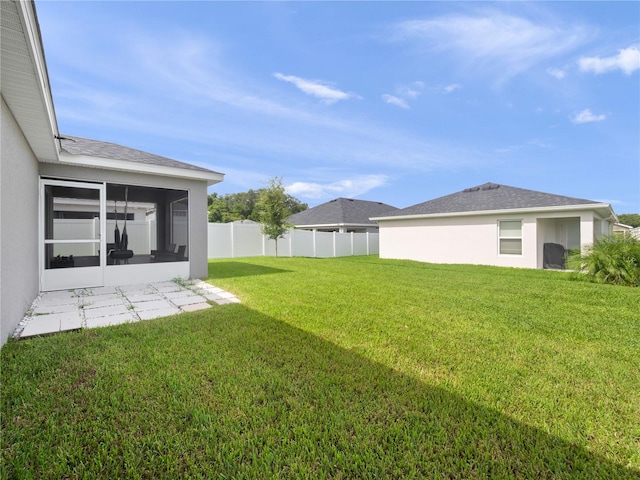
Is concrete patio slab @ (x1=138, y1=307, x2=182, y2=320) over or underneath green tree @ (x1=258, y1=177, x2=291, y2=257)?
underneath

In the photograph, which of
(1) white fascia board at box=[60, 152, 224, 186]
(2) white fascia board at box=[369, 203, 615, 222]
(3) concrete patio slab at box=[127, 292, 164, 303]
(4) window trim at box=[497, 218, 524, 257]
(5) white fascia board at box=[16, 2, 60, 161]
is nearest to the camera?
(5) white fascia board at box=[16, 2, 60, 161]

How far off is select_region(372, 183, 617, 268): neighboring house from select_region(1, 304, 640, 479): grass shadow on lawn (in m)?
11.4

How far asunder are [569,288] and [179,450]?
8809mm

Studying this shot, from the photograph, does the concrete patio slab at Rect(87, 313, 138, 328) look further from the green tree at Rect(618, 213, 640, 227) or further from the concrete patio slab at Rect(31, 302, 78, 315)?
the green tree at Rect(618, 213, 640, 227)

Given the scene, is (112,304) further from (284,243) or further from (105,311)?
(284,243)

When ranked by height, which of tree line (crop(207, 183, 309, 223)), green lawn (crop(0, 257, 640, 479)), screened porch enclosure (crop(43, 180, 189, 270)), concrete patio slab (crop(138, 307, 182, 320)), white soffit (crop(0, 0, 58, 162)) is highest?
tree line (crop(207, 183, 309, 223))

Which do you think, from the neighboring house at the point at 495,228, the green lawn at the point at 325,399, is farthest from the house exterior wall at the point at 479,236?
the green lawn at the point at 325,399

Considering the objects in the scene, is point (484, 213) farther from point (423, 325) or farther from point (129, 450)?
point (129, 450)

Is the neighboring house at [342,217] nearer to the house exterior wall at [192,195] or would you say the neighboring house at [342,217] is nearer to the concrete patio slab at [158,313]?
the house exterior wall at [192,195]

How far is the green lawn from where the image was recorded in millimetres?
1709

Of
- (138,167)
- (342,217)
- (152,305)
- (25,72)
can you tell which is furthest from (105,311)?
(342,217)

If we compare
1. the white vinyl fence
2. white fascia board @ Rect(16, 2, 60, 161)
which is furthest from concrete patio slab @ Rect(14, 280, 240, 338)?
the white vinyl fence

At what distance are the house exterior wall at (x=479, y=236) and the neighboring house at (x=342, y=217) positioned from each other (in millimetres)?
4999

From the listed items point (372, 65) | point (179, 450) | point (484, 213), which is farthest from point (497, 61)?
point (179, 450)
